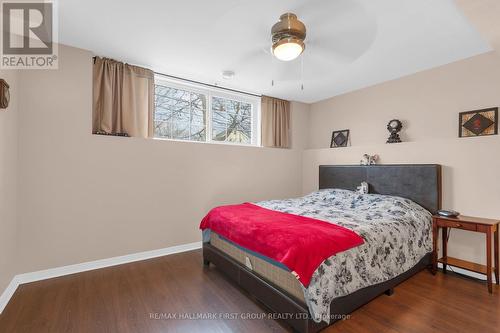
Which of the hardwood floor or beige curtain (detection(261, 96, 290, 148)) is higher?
beige curtain (detection(261, 96, 290, 148))

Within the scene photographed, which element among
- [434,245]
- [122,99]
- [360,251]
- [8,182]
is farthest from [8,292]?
[434,245]

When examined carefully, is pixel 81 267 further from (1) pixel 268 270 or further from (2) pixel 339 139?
(2) pixel 339 139

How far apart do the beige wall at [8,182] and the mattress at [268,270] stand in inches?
79.1

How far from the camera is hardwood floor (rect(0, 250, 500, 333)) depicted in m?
1.87

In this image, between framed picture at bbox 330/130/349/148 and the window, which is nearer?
the window

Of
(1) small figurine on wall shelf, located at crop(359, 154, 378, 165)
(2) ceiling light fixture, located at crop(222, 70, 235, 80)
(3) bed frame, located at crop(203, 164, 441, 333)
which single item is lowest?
(3) bed frame, located at crop(203, 164, 441, 333)

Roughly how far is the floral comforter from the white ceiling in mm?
1832

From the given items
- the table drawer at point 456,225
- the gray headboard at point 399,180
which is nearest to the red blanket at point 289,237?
the table drawer at point 456,225

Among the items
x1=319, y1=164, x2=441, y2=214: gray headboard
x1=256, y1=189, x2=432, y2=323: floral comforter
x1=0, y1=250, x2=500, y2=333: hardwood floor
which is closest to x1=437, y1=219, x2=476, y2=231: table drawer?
x1=256, y1=189, x2=432, y2=323: floral comforter

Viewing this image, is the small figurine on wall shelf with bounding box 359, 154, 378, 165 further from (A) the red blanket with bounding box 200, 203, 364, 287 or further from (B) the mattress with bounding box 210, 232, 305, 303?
(B) the mattress with bounding box 210, 232, 305, 303

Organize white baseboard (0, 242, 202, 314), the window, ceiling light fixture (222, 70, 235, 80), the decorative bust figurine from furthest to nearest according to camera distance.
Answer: the window < the decorative bust figurine < ceiling light fixture (222, 70, 235, 80) < white baseboard (0, 242, 202, 314)

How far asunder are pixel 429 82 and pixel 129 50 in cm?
397

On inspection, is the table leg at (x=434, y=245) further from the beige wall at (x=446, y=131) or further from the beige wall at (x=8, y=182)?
the beige wall at (x=8, y=182)

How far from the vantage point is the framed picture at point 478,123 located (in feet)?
9.13
